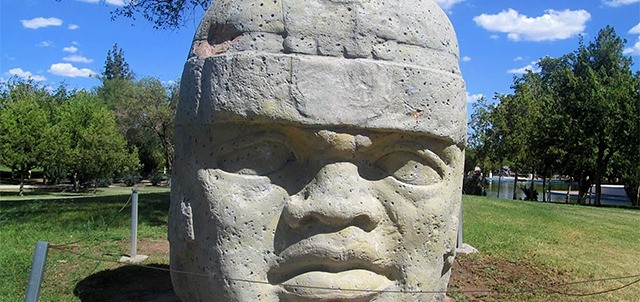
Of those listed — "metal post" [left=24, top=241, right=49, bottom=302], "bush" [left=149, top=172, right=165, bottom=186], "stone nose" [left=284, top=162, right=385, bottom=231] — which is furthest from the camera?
"bush" [left=149, top=172, right=165, bottom=186]

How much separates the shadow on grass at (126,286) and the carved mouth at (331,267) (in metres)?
2.47

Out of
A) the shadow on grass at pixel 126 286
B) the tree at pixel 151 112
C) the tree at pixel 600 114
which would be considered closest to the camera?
the shadow on grass at pixel 126 286

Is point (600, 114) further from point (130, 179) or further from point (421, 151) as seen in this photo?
point (130, 179)

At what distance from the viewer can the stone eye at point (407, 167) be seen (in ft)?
12.3

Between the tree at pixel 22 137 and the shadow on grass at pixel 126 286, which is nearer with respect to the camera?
the shadow on grass at pixel 126 286

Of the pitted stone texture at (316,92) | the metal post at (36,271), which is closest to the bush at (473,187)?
the pitted stone texture at (316,92)

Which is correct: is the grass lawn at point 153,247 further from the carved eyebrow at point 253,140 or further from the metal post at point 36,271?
the carved eyebrow at point 253,140

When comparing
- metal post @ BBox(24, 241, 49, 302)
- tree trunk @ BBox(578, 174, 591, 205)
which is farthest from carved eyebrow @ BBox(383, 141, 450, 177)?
tree trunk @ BBox(578, 174, 591, 205)

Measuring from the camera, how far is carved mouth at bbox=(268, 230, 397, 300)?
3498 millimetres

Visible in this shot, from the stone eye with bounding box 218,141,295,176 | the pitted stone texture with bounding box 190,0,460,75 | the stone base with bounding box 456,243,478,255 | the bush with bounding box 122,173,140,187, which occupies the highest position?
the pitted stone texture with bounding box 190,0,460,75

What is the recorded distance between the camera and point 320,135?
11.5 ft

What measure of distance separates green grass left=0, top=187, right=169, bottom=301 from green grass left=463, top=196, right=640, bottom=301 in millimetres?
5249

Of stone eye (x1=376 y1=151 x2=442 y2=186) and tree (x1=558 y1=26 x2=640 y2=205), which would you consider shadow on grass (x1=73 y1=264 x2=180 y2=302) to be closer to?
stone eye (x1=376 y1=151 x2=442 y2=186)

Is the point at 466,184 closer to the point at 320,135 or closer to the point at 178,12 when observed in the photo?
the point at 178,12
